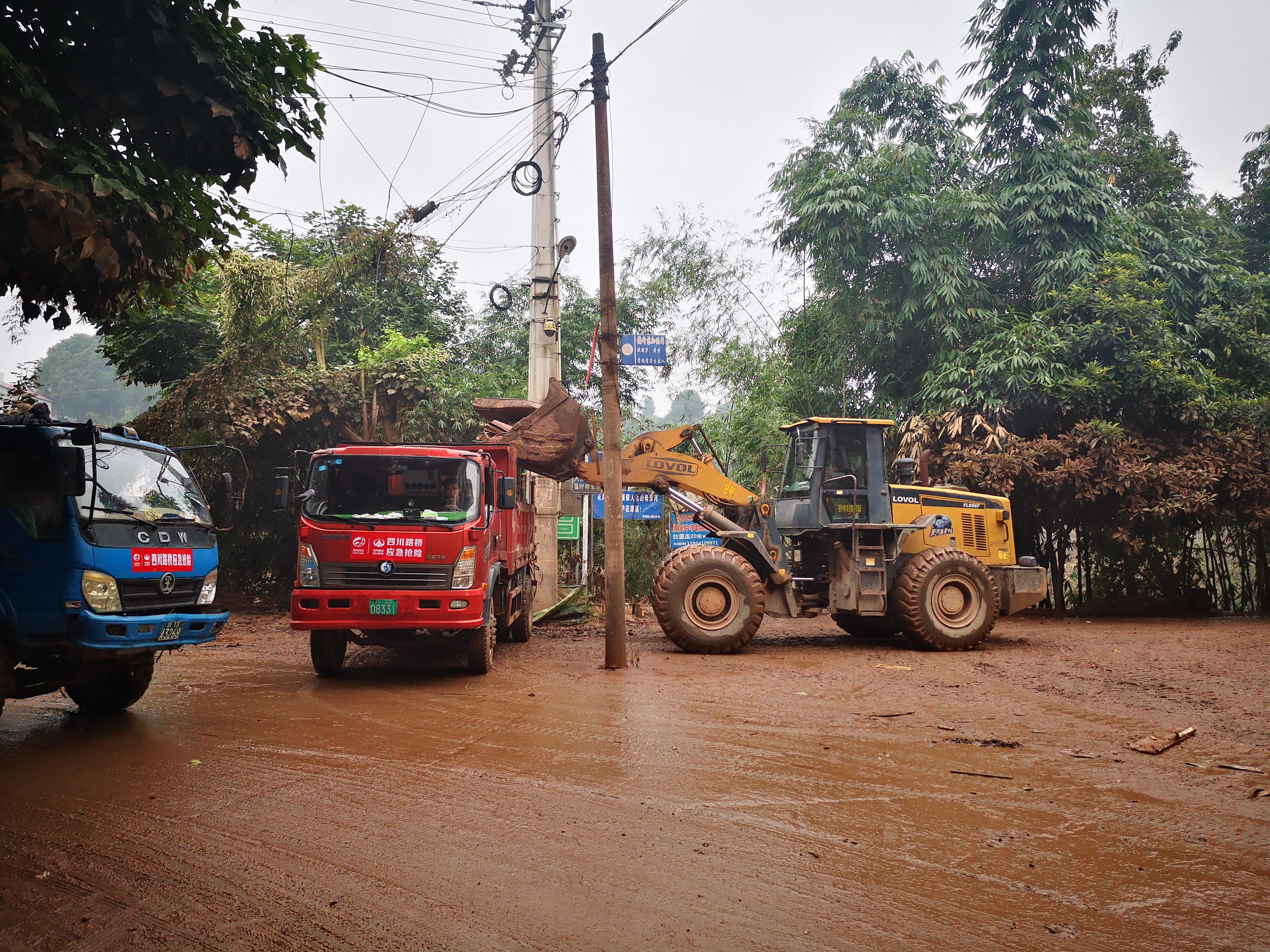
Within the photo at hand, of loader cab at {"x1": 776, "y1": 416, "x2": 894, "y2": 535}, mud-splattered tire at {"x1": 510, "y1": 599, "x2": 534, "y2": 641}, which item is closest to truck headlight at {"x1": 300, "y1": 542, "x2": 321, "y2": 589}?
mud-splattered tire at {"x1": 510, "y1": 599, "x2": 534, "y2": 641}

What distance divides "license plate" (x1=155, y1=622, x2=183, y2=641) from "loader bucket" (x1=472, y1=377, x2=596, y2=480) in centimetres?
491

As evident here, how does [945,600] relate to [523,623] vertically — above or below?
above

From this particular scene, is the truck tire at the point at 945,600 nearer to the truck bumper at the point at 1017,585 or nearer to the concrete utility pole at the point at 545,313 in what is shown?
the truck bumper at the point at 1017,585

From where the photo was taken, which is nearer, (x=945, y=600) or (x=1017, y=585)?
(x=945, y=600)

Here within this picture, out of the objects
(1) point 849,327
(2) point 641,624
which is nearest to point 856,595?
(2) point 641,624

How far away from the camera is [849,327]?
1891 cm

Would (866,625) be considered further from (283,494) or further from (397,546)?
(283,494)

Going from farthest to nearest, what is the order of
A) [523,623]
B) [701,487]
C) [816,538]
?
[523,623], [816,538], [701,487]

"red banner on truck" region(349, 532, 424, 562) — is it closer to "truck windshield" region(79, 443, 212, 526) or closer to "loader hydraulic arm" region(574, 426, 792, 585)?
"truck windshield" region(79, 443, 212, 526)

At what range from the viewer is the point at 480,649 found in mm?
9539

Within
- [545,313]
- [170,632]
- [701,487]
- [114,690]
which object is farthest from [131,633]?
[545,313]

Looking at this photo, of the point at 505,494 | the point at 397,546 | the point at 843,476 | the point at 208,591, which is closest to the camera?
the point at 208,591

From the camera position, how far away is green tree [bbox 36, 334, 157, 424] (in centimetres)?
5100

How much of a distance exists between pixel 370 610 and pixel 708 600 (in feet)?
15.4
